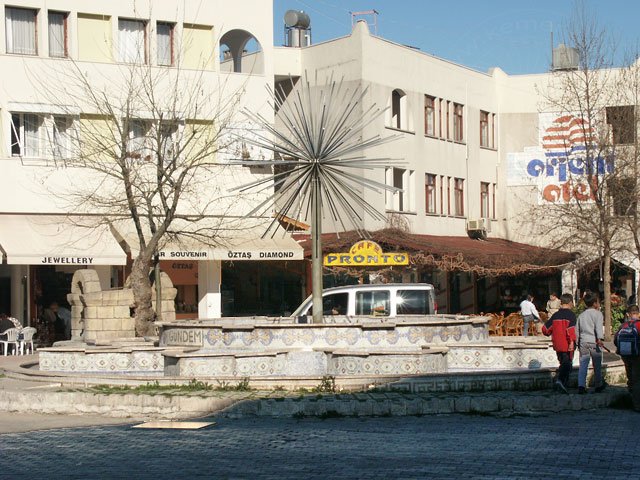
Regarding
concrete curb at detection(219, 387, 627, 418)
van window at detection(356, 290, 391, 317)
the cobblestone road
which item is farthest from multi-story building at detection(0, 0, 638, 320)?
the cobblestone road

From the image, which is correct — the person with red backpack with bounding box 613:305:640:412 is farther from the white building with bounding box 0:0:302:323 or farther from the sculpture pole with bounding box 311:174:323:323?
the white building with bounding box 0:0:302:323

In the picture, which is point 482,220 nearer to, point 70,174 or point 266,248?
point 266,248

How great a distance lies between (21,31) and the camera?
33219 mm

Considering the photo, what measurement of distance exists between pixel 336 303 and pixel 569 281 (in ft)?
74.7

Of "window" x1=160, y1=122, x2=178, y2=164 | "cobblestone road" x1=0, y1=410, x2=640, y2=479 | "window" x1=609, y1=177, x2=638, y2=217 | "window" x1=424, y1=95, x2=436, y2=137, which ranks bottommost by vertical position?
"cobblestone road" x1=0, y1=410, x2=640, y2=479

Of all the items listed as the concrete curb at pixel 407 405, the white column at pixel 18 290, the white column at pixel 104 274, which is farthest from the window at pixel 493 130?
the concrete curb at pixel 407 405

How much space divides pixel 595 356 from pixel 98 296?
14150 mm

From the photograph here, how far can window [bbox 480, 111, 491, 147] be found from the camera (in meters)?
49.5

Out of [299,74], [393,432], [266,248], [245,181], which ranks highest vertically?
[299,74]

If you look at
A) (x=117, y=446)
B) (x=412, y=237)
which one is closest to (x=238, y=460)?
(x=117, y=446)

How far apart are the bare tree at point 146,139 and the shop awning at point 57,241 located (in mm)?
590

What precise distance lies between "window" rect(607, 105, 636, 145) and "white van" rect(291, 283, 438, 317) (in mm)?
16627

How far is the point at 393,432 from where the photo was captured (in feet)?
45.3

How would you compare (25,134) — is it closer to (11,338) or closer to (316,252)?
(11,338)
